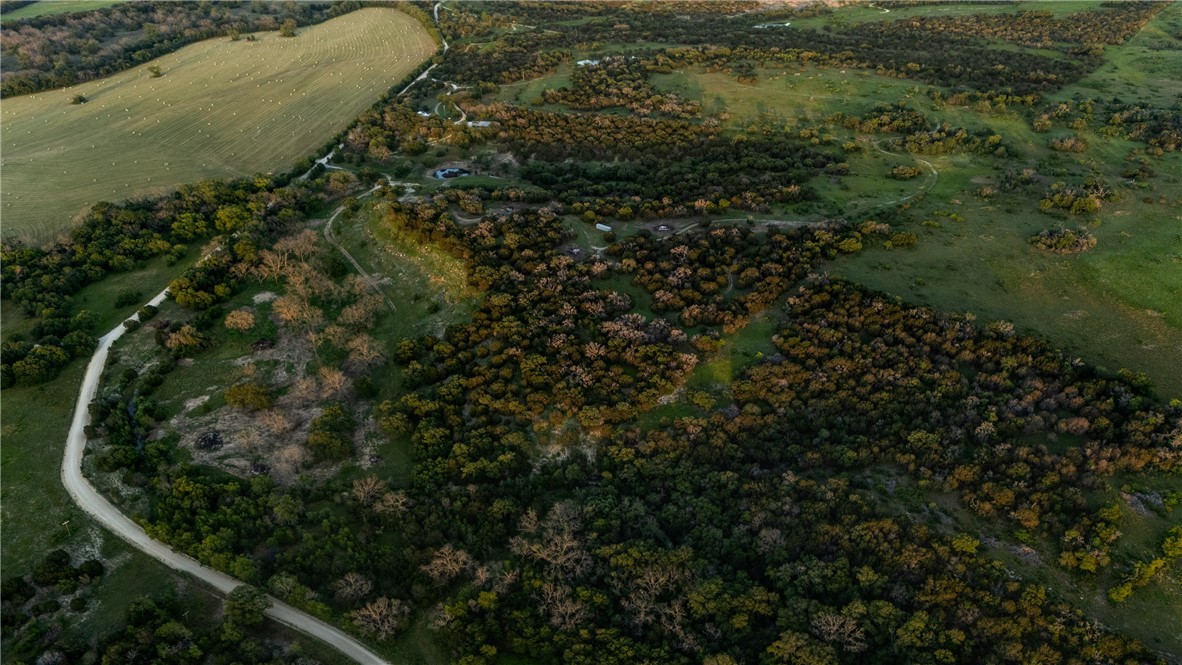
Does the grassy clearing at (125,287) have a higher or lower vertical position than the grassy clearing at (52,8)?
lower

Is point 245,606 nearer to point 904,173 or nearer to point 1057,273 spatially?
point 1057,273

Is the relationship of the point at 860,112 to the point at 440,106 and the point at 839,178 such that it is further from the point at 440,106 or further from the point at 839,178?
the point at 440,106

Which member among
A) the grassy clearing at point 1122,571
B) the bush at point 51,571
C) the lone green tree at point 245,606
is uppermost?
the bush at point 51,571

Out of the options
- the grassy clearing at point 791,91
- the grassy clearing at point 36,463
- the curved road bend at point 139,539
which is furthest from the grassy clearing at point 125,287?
the grassy clearing at point 791,91

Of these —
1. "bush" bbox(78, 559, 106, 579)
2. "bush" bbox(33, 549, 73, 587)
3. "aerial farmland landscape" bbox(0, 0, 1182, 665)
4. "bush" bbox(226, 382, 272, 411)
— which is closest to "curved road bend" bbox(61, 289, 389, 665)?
"aerial farmland landscape" bbox(0, 0, 1182, 665)

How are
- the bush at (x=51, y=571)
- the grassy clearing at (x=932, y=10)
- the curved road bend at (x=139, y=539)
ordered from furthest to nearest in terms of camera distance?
1. the grassy clearing at (x=932, y=10)
2. the bush at (x=51, y=571)
3. the curved road bend at (x=139, y=539)

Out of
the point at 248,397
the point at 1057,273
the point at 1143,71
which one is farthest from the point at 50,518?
the point at 1143,71

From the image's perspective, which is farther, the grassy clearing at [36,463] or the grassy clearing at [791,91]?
the grassy clearing at [791,91]

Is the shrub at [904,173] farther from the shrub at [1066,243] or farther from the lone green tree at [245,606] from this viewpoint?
the lone green tree at [245,606]
